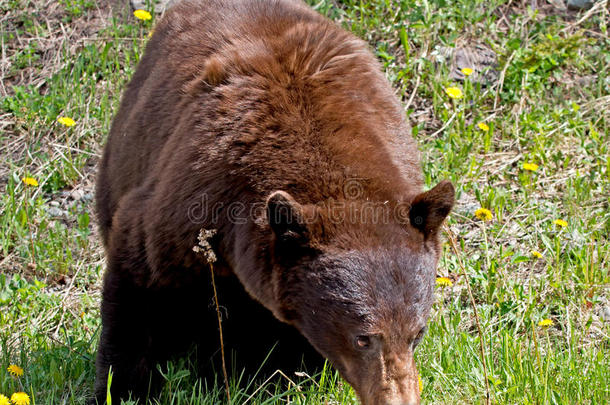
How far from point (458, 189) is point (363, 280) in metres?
2.86

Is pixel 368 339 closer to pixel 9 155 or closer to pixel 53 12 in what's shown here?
pixel 9 155

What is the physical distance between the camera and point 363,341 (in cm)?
341

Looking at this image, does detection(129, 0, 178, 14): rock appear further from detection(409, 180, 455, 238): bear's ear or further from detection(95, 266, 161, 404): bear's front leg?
detection(409, 180, 455, 238): bear's ear

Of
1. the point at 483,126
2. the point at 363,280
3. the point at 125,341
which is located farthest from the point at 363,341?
the point at 483,126

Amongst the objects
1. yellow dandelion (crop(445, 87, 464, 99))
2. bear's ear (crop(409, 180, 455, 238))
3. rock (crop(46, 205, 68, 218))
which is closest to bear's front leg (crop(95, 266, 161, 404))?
bear's ear (crop(409, 180, 455, 238))

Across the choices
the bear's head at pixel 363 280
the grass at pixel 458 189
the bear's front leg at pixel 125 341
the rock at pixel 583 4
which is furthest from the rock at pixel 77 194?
the rock at pixel 583 4

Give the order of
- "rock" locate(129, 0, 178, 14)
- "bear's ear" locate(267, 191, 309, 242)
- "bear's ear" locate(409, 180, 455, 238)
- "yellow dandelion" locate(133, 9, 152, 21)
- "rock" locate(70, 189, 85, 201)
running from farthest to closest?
"rock" locate(129, 0, 178, 14) < "yellow dandelion" locate(133, 9, 152, 21) < "rock" locate(70, 189, 85, 201) < "bear's ear" locate(409, 180, 455, 238) < "bear's ear" locate(267, 191, 309, 242)

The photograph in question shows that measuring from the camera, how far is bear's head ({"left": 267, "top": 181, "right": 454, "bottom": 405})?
11.1ft

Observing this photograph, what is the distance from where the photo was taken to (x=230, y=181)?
378 centimetres

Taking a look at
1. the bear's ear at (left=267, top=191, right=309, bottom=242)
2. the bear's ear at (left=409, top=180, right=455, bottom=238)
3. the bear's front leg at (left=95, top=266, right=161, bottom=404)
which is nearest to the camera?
the bear's ear at (left=267, top=191, right=309, bottom=242)

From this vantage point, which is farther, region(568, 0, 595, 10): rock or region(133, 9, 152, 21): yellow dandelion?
region(568, 0, 595, 10): rock

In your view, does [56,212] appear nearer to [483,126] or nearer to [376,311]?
[483,126]

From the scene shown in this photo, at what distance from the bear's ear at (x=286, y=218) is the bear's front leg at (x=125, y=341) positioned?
0.93 m

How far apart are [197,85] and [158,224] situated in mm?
739
